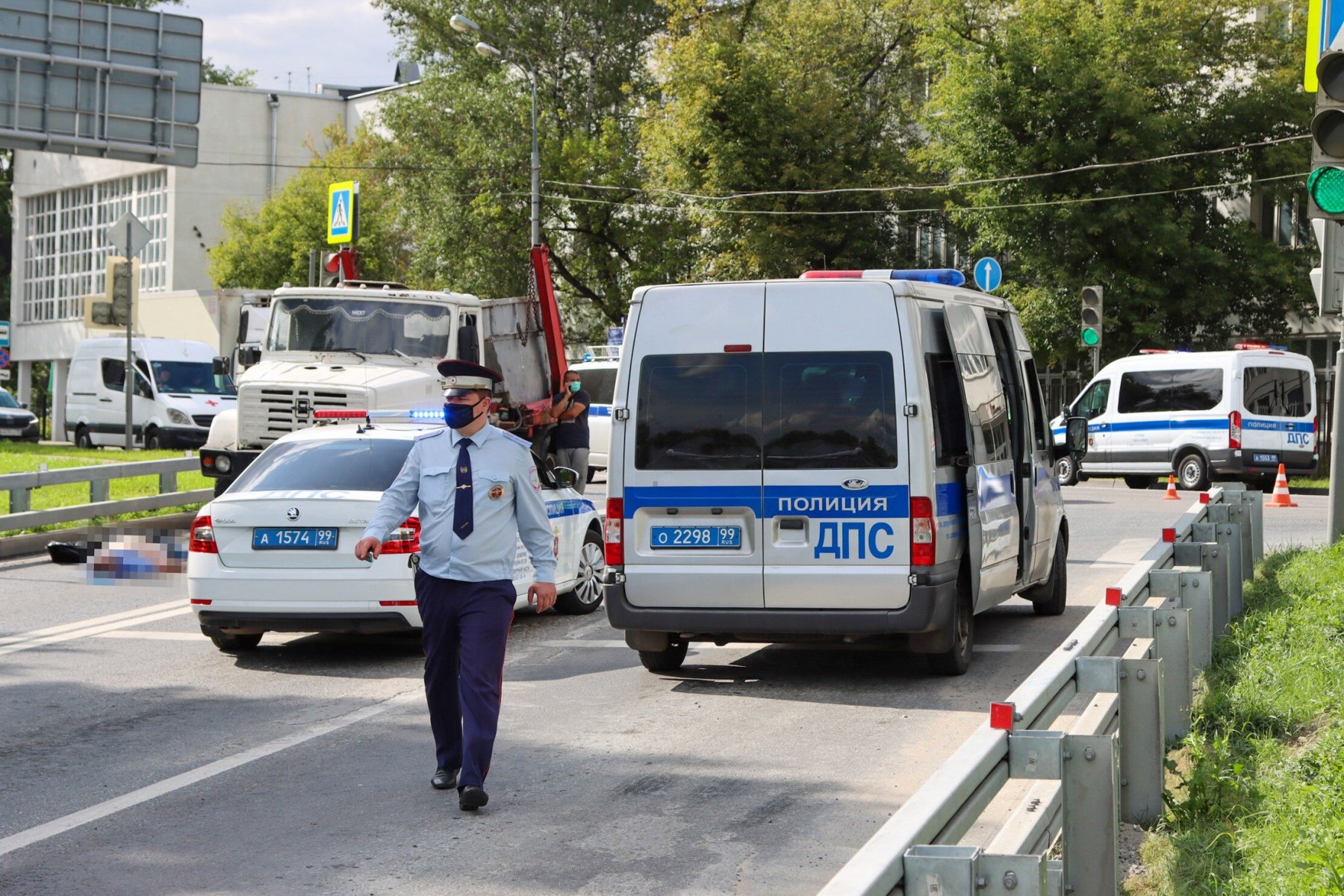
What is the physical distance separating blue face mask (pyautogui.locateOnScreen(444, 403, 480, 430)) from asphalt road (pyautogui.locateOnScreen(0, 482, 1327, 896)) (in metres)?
1.55

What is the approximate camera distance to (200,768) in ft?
24.3

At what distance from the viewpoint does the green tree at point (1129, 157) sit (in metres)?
34.2

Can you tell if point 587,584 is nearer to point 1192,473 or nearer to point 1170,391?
point 1192,473

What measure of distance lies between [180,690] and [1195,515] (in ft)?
20.9

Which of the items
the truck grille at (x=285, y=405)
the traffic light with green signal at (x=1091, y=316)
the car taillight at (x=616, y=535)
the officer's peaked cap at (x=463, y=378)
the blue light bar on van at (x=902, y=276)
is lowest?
the car taillight at (x=616, y=535)

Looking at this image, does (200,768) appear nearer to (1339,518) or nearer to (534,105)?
(1339,518)

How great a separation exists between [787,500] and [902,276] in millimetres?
1879

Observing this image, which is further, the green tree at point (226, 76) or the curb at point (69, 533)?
the green tree at point (226, 76)

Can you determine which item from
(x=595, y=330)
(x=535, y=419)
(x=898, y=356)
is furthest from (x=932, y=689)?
(x=595, y=330)

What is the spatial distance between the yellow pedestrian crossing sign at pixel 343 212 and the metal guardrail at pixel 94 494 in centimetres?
741

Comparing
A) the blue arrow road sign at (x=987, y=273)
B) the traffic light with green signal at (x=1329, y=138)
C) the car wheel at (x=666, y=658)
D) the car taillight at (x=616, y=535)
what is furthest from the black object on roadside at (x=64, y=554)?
the blue arrow road sign at (x=987, y=273)

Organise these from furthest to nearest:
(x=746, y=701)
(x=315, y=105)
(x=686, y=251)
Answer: (x=315, y=105) → (x=686, y=251) → (x=746, y=701)

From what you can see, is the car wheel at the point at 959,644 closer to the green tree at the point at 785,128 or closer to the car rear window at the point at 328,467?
the car rear window at the point at 328,467

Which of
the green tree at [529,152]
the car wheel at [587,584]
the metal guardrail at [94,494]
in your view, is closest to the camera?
the car wheel at [587,584]
